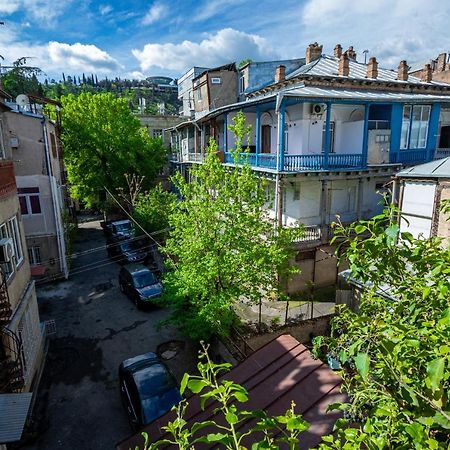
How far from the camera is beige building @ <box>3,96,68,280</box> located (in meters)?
A: 17.1

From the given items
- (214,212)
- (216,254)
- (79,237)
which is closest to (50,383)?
(216,254)

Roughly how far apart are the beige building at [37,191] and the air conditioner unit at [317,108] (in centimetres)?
1448

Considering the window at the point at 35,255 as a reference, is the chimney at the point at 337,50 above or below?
above

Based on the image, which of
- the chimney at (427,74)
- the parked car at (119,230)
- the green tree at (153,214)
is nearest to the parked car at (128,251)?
the parked car at (119,230)

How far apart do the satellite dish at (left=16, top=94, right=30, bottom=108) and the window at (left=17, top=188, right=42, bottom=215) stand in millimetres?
5883

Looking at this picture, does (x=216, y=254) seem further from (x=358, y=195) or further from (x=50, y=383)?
(x=358, y=195)

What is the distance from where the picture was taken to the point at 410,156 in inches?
711

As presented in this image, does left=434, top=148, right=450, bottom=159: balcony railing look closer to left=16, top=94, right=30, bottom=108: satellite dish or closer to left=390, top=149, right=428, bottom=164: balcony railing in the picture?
left=390, top=149, right=428, bottom=164: balcony railing

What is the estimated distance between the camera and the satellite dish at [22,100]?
1950cm

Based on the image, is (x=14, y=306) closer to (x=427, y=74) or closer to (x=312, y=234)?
(x=312, y=234)

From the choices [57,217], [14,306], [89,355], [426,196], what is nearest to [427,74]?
[426,196]

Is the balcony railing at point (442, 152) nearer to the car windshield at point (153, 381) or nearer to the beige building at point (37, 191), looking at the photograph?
the car windshield at point (153, 381)

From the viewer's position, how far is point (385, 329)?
2.66 m

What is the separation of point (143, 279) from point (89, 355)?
4865mm
